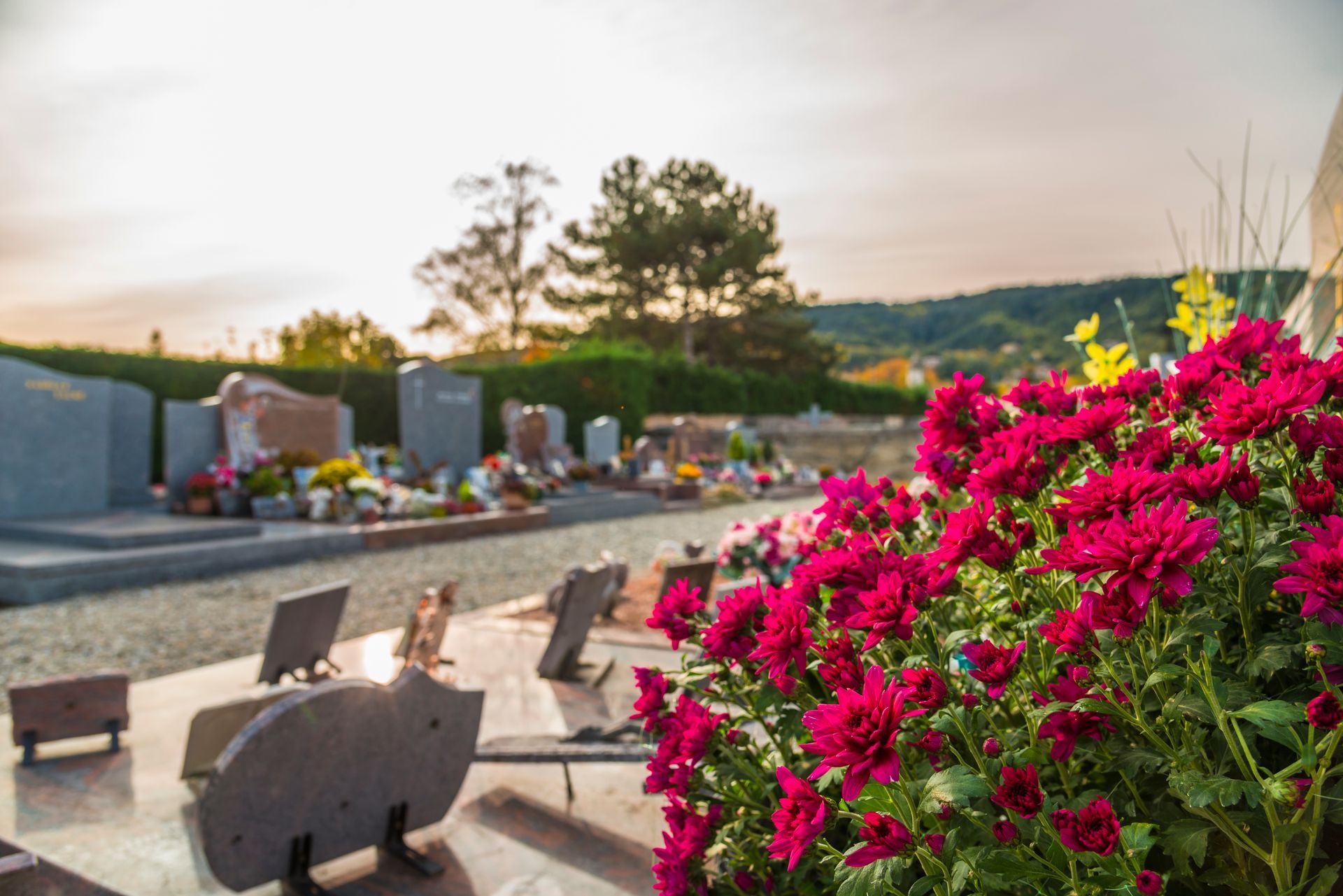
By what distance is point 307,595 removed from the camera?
11.9 feet

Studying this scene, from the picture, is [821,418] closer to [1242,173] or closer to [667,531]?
[667,531]

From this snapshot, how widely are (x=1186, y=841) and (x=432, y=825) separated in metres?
2.16

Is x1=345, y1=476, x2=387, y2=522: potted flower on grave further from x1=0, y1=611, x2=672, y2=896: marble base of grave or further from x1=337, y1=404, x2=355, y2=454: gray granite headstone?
x1=0, y1=611, x2=672, y2=896: marble base of grave

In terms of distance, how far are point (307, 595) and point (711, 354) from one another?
97.3ft

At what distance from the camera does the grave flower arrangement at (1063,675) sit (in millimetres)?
773

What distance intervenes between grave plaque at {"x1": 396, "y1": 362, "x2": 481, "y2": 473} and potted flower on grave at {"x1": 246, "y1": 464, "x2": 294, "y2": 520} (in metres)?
A: 2.52

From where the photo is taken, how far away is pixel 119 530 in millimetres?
8070

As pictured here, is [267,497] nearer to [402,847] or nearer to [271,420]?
[271,420]

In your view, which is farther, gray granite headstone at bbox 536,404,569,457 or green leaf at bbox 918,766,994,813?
gray granite headstone at bbox 536,404,569,457

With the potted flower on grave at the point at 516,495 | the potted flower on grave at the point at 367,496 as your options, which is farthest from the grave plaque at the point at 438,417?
the potted flower on grave at the point at 367,496

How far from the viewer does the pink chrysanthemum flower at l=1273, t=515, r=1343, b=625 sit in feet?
2.37

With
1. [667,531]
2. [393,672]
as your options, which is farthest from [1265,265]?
[667,531]

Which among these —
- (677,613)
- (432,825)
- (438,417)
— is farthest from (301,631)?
(438,417)

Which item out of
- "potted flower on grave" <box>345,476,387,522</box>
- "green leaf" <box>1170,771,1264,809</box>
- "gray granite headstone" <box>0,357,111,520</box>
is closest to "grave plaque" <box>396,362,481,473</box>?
"potted flower on grave" <box>345,476,387,522</box>
